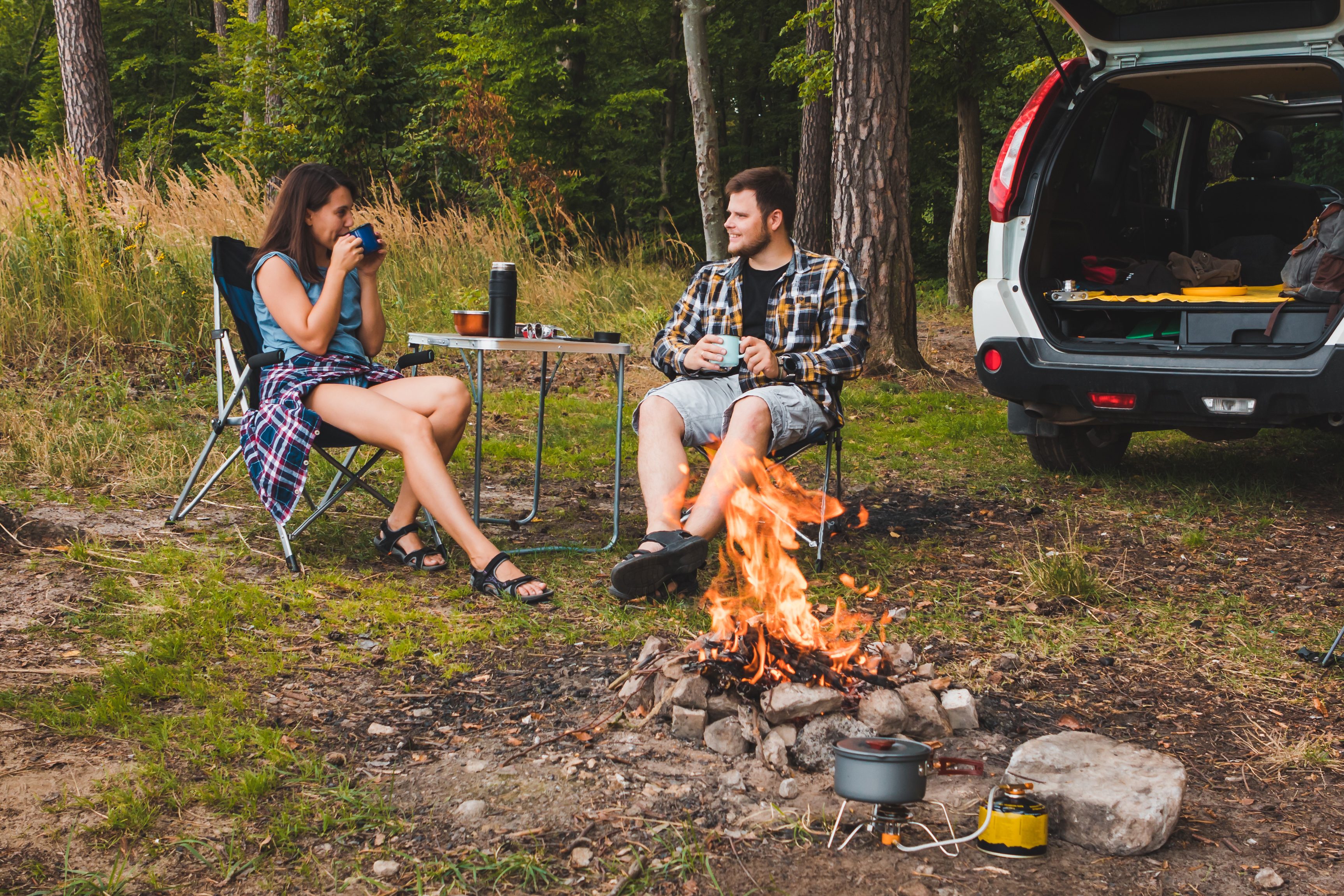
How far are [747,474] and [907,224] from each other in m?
4.03

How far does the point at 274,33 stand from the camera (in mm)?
13414

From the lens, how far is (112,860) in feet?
5.68

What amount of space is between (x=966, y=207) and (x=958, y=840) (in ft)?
42.6

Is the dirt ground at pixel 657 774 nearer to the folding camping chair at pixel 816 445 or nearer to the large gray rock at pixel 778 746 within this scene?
the large gray rock at pixel 778 746

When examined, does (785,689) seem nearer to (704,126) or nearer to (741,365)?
(741,365)

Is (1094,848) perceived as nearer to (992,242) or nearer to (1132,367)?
(1132,367)

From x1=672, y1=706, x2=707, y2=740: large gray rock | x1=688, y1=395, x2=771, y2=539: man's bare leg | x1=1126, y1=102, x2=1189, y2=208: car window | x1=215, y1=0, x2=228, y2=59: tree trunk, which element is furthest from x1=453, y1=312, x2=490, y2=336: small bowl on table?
x1=215, y1=0, x2=228, y2=59: tree trunk

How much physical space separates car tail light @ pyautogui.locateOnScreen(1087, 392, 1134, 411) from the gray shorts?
1176 millimetres

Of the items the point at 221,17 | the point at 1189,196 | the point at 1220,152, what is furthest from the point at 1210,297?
the point at 221,17

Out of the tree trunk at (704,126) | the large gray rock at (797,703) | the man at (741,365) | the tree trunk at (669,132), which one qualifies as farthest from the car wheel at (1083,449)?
the tree trunk at (669,132)

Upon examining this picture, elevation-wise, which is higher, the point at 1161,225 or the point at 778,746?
the point at 1161,225

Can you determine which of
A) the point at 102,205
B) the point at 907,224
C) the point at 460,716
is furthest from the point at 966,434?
the point at 102,205

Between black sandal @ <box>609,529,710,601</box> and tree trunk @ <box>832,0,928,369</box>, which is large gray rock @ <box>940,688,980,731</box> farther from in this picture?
tree trunk @ <box>832,0,928,369</box>

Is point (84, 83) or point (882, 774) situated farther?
point (84, 83)
